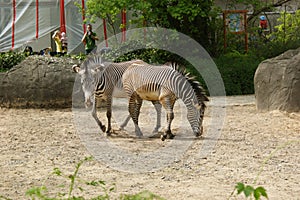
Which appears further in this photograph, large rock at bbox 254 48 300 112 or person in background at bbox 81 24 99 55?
person in background at bbox 81 24 99 55

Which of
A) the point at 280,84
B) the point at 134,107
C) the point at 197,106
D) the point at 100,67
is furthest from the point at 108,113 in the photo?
the point at 280,84

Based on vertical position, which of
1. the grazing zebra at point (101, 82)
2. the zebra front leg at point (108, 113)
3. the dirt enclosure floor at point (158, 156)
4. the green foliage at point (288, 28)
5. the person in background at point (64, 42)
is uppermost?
the green foliage at point (288, 28)

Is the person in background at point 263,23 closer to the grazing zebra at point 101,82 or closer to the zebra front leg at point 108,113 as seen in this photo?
the grazing zebra at point 101,82

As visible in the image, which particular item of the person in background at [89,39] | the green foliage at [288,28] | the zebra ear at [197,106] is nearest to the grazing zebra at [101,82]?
the zebra ear at [197,106]

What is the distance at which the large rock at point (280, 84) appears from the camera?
1161cm

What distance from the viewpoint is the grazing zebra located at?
394 inches

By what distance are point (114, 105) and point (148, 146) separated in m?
4.17

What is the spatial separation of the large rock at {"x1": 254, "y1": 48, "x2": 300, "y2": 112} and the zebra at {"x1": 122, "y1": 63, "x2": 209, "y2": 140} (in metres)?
2.60

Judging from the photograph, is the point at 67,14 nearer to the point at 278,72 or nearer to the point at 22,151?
the point at 278,72

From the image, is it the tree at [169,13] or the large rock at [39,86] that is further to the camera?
the tree at [169,13]

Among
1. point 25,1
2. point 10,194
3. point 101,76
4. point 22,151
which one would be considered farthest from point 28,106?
point 25,1

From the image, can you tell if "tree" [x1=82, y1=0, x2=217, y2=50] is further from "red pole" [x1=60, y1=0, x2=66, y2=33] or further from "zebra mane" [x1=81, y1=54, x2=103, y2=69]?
"zebra mane" [x1=81, y1=54, x2=103, y2=69]

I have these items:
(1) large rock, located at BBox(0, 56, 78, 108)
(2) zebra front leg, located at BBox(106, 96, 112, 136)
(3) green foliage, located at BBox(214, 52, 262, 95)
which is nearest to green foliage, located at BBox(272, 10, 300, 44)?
(3) green foliage, located at BBox(214, 52, 262, 95)

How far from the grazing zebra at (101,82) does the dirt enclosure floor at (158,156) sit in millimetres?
384
